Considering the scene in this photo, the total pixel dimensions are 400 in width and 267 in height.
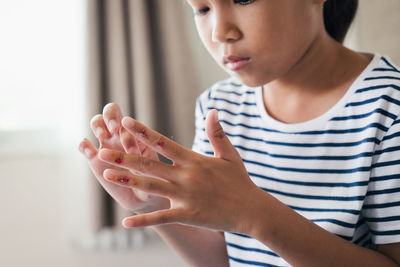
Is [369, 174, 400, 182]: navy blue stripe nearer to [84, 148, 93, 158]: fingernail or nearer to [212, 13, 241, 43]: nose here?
[212, 13, 241, 43]: nose

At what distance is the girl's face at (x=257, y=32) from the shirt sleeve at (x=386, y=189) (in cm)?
22

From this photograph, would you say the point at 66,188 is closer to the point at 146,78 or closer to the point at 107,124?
the point at 146,78

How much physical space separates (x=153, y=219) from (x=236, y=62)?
32cm

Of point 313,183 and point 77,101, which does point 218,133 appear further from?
point 77,101

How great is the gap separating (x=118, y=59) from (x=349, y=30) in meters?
0.92

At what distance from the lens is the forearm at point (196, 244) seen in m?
0.77

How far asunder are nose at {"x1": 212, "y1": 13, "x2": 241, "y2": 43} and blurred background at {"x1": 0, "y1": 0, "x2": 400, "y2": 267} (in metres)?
0.89

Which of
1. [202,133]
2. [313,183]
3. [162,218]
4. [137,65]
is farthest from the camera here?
[137,65]

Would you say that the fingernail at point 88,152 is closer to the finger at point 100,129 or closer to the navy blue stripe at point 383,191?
the finger at point 100,129

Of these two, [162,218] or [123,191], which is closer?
[162,218]

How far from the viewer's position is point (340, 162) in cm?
70

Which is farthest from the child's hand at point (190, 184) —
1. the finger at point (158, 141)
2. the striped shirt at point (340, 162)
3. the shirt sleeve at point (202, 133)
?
the shirt sleeve at point (202, 133)

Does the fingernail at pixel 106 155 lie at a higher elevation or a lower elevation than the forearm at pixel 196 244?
higher

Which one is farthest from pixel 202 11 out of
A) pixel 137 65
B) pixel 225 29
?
pixel 137 65
